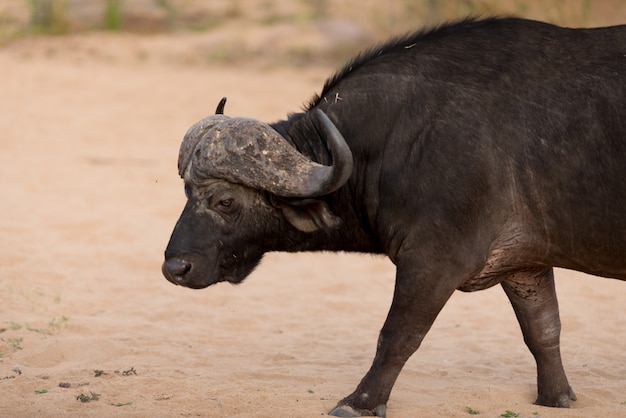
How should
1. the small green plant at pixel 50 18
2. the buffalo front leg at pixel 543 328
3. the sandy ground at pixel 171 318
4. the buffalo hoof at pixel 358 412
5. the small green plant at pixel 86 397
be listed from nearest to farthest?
the buffalo hoof at pixel 358 412 → the small green plant at pixel 86 397 → the sandy ground at pixel 171 318 → the buffalo front leg at pixel 543 328 → the small green plant at pixel 50 18

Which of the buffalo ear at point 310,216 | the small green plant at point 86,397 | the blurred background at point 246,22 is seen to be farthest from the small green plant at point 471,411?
the blurred background at point 246,22

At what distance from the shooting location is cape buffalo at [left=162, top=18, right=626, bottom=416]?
5.99 m

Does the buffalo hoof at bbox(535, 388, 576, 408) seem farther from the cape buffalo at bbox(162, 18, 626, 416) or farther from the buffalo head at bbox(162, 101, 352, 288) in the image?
the buffalo head at bbox(162, 101, 352, 288)

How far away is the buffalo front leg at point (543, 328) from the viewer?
689 centimetres

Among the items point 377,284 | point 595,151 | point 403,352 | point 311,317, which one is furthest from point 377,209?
point 377,284

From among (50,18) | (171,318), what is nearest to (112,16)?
(50,18)

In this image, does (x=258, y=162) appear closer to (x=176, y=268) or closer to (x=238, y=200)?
(x=238, y=200)

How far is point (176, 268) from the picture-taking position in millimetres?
6352

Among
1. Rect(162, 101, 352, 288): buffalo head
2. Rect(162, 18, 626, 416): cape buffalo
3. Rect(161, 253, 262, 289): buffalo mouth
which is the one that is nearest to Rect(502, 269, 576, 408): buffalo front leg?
Rect(162, 18, 626, 416): cape buffalo

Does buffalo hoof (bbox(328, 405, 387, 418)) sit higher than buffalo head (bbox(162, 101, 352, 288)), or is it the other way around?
buffalo head (bbox(162, 101, 352, 288))

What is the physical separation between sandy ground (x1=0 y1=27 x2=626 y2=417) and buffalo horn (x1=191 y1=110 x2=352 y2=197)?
1322 millimetres

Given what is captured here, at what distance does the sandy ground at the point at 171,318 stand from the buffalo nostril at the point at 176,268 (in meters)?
0.77

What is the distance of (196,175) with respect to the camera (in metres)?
6.38

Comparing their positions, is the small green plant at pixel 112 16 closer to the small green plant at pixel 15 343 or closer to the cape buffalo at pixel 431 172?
the small green plant at pixel 15 343
